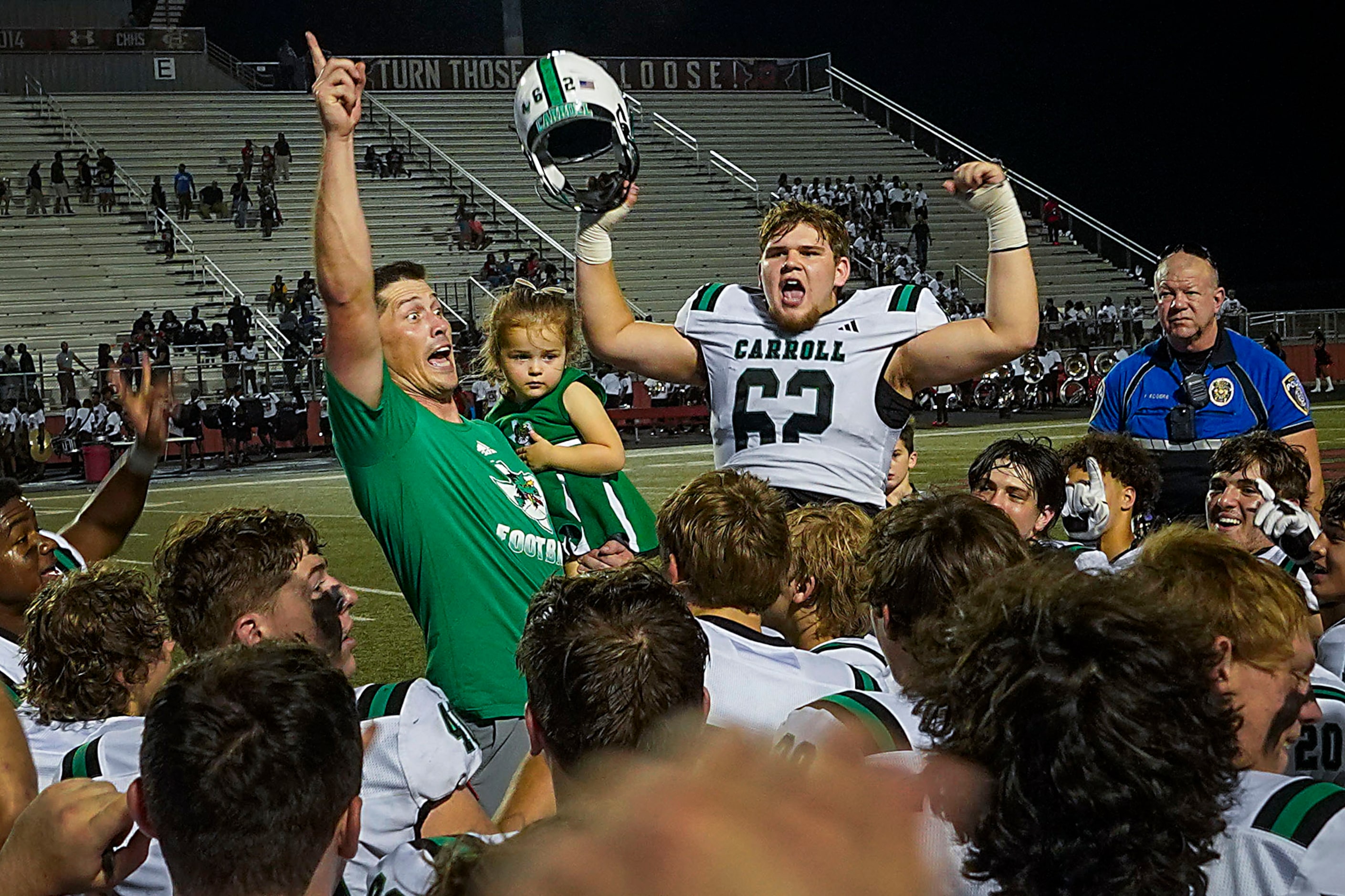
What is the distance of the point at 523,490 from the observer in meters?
3.33

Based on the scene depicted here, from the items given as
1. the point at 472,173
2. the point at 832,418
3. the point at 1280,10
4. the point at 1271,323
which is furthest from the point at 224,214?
the point at 1280,10

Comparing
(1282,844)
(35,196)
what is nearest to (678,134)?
(35,196)

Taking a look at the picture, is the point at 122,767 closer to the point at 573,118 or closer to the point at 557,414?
the point at 573,118

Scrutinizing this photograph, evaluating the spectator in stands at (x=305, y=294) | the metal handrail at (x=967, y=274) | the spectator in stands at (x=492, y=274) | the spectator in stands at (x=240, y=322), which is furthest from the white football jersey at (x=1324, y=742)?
the metal handrail at (x=967, y=274)

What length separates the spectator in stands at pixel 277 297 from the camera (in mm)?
28025

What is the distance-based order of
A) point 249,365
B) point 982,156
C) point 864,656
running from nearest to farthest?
1. point 864,656
2. point 249,365
3. point 982,156

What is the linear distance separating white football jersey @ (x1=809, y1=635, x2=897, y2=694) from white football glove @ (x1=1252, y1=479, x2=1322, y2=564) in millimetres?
1274

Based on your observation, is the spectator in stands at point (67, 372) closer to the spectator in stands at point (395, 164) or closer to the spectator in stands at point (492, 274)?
the spectator in stands at point (492, 274)

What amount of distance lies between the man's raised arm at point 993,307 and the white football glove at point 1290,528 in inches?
30.8

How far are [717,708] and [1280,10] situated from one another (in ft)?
158

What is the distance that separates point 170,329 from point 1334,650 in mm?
25263

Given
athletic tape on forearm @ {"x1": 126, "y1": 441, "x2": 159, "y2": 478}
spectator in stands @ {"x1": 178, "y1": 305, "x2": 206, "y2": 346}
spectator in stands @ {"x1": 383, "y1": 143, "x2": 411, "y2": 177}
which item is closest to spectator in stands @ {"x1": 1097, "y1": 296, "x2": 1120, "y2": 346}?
spectator in stands @ {"x1": 383, "y1": 143, "x2": 411, "y2": 177}

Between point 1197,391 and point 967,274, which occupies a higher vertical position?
point 967,274

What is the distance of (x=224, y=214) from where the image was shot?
1271 inches
